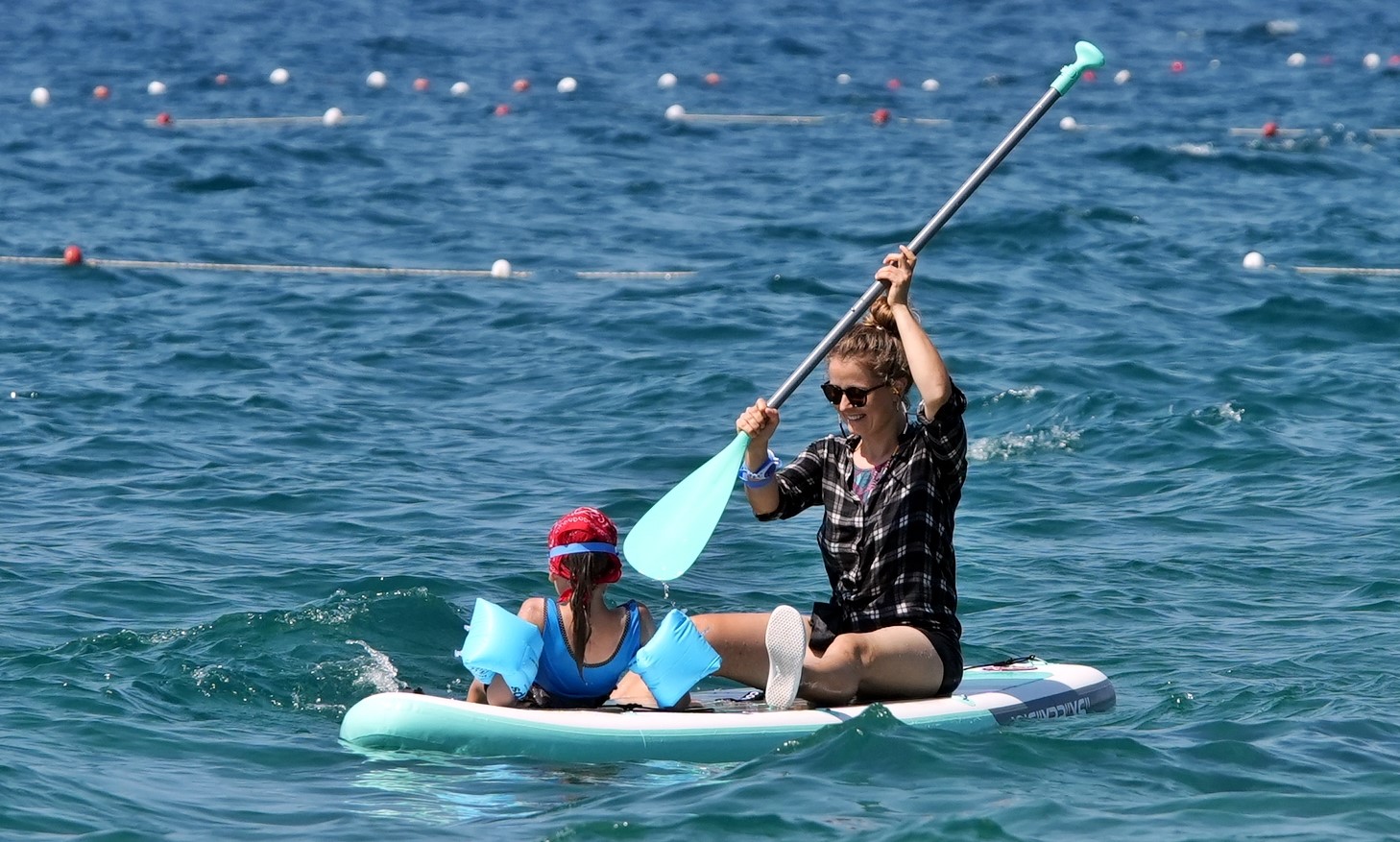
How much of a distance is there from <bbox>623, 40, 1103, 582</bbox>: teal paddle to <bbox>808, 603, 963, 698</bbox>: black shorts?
423mm

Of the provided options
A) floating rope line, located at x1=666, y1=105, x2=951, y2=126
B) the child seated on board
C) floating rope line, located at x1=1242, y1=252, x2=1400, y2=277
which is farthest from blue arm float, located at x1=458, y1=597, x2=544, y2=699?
floating rope line, located at x1=666, y1=105, x2=951, y2=126

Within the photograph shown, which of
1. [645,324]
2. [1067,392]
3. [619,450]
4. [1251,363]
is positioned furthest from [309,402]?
[1251,363]

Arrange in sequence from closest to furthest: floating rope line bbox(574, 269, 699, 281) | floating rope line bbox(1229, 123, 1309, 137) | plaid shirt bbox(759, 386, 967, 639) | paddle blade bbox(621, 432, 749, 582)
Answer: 1. plaid shirt bbox(759, 386, 967, 639)
2. paddle blade bbox(621, 432, 749, 582)
3. floating rope line bbox(574, 269, 699, 281)
4. floating rope line bbox(1229, 123, 1309, 137)

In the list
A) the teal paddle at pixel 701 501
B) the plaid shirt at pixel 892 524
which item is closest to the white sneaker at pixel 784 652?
the plaid shirt at pixel 892 524

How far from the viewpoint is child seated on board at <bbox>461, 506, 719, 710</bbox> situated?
5121 mm

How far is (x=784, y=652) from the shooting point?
502 centimetres

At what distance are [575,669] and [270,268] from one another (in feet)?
28.2

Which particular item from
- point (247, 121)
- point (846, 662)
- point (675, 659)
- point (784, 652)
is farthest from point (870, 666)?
point (247, 121)

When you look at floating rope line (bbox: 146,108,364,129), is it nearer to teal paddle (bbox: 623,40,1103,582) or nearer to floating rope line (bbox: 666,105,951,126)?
floating rope line (bbox: 666,105,951,126)

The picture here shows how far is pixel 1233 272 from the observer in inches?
512

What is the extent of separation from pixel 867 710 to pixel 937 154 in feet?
45.9

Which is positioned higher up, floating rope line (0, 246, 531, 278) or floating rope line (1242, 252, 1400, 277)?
floating rope line (0, 246, 531, 278)

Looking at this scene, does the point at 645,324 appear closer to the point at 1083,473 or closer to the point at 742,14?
the point at 1083,473

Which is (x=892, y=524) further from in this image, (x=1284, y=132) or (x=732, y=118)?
(x=732, y=118)
